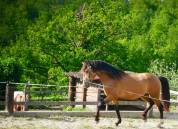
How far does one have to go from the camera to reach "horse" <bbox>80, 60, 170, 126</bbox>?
38.6 ft

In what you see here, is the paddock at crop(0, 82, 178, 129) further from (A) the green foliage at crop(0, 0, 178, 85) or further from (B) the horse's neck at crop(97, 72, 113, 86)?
(A) the green foliage at crop(0, 0, 178, 85)

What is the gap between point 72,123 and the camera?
12.4m

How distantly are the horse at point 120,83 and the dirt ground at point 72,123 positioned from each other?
41 centimetres

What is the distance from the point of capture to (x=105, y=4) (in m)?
35.9

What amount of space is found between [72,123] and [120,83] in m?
1.75

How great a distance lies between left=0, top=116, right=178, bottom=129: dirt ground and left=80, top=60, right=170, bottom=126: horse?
0.41 metres

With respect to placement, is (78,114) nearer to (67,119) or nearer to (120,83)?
(67,119)

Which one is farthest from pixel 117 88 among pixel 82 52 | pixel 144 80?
pixel 82 52

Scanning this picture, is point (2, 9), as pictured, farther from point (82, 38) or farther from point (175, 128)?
point (175, 128)

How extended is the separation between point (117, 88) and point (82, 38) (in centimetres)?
2046

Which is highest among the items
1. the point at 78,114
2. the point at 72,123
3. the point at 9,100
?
the point at 9,100

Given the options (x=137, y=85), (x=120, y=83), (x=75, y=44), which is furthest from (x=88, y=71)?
(x=75, y=44)

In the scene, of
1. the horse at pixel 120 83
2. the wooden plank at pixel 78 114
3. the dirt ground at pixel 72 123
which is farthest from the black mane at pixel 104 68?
the wooden plank at pixel 78 114

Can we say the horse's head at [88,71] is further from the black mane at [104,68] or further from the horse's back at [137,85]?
the horse's back at [137,85]
